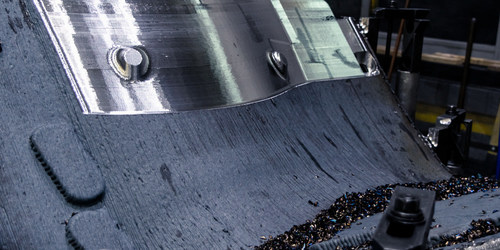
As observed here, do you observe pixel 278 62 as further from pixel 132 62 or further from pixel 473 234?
pixel 473 234

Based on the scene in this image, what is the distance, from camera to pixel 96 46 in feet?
6.01

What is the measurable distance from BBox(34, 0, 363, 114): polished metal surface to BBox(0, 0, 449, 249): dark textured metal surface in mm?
51

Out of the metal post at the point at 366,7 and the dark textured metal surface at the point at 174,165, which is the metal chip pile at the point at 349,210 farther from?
the metal post at the point at 366,7

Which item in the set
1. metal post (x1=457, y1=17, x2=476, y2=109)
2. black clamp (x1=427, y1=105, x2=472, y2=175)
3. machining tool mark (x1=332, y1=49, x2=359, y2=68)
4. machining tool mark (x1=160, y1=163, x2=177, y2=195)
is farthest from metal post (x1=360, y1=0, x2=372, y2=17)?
machining tool mark (x1=160, y1=163, x2=177, y2=195)

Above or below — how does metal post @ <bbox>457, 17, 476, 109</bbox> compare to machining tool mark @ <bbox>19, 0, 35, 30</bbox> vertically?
below

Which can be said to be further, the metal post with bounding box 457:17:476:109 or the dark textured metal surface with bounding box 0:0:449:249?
the metal post with bounding box 457:17:476:109

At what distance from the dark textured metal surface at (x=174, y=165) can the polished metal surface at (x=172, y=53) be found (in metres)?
0.05

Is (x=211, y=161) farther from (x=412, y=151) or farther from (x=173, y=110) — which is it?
(x=412, y=151)

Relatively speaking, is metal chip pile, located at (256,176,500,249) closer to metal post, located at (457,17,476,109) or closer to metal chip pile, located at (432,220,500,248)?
metal chip pile, located at (432,220,500,248)

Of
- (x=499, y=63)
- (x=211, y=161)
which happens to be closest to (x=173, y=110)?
(x=211, y=161)

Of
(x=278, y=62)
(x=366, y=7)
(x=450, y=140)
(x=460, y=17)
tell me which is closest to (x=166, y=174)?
(x=278, y=62)

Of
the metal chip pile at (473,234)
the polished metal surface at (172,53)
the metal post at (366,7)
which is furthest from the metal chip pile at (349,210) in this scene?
the metal post at (366,7)

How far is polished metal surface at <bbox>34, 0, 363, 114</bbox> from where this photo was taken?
5.88ft

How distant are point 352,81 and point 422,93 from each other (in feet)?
13.0
